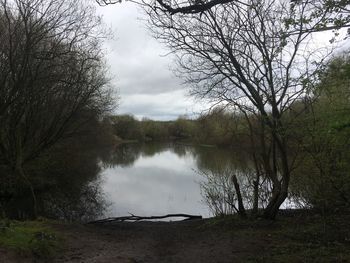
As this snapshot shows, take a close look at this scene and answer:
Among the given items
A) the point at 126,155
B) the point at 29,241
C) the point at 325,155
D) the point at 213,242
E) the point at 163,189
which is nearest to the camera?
the point at 29,241

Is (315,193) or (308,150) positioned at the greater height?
(308,150)

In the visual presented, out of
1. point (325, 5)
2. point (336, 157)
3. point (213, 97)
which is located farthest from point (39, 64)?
point (325, 5)

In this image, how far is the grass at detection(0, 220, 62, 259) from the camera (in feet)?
22.5

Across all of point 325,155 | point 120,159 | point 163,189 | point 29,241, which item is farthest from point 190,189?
point 120,159

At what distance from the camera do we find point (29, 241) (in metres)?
7.21

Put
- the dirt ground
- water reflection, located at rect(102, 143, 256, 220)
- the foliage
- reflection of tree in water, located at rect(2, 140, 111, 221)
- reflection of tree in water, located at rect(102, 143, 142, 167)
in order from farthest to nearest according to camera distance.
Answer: reflection of tree in water, located at rect(102, 143, 142, 167) → water reflection, located at rect(102, 143, 256, 220) → reflection of tree in water, located at rect(2, 140, 111, 221) → the foliage → the dirt ground

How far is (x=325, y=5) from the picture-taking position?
590cm

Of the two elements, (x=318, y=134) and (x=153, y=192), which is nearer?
(x=318, y=134)

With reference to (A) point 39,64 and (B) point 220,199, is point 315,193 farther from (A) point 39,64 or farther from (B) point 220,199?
(A) point 39,64

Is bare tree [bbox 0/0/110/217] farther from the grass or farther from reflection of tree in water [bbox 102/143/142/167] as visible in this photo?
reflection of tree in water [bbox 102/143/142/167]

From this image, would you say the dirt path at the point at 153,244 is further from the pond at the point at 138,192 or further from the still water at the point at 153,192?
the still water at the point at 153,192

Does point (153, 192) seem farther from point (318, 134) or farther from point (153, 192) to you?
point (318, 134)

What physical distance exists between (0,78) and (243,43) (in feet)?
36.3

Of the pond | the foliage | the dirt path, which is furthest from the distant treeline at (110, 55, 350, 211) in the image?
the dirt path
